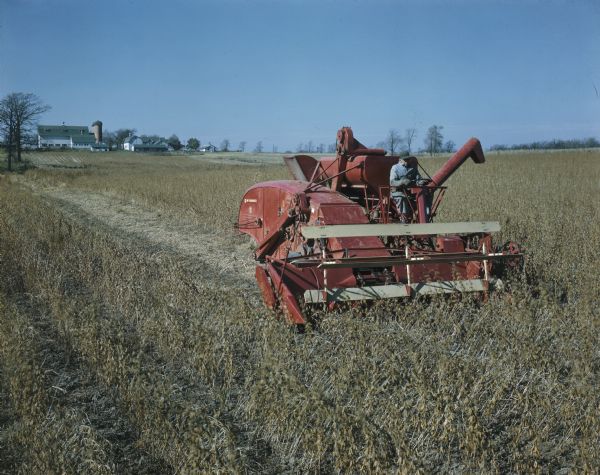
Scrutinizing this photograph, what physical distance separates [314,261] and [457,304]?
140 cm

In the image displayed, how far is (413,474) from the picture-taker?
277cm

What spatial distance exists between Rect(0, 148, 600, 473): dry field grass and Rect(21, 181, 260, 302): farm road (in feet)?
1.47

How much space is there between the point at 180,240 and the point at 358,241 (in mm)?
6596

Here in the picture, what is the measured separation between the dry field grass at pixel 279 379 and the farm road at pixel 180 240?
17.6 inches

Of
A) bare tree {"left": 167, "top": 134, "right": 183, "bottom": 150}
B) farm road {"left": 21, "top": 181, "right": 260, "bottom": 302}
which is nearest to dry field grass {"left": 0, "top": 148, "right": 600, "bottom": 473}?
farm road {"left": 21, "top": 181, "right": 260, "bottom": 302}

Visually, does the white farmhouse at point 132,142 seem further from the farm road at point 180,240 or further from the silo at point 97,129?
the farm road at point 180,240

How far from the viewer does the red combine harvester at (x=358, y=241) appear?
17.2 ft

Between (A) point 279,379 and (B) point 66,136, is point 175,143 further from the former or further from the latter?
(A) point 279,379

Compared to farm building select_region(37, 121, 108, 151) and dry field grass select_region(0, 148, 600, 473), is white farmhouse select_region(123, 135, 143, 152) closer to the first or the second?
farm building select_region(37, 121, 108, 151)

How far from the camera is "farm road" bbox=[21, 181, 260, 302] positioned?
8.31 metres

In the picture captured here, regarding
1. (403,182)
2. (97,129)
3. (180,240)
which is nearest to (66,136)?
(97,129)

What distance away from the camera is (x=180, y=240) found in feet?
38.6

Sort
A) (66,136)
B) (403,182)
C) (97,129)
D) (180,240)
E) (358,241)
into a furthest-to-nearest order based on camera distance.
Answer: (97,129)
(66,136)
(180,240)
(403,182)
(358,241)

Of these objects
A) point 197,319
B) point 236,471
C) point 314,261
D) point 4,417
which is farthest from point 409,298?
point 4,417
